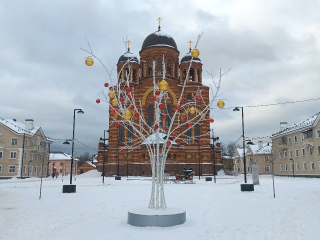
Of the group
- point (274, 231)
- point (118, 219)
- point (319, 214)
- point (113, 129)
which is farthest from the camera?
point (113, 129)

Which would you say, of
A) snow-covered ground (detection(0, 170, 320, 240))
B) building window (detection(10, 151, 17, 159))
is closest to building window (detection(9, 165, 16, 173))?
building window (detection(10, 151, 17, 159))

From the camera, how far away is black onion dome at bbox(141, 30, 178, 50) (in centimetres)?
5241

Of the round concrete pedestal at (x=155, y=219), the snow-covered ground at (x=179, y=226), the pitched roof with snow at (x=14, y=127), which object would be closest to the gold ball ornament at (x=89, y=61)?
the round concrete pedestal at (x=155, y=219)

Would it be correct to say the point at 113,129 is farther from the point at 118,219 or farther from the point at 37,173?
the point at 118,219

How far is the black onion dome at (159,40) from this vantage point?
5241 centimetres

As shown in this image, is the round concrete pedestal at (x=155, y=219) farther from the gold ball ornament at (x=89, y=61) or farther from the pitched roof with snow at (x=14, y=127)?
the pitched roof with snow at (x=14, y=127)

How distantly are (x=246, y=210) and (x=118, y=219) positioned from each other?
4995mm

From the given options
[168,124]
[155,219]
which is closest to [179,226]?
[155,219]

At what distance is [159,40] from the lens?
52.6 metres

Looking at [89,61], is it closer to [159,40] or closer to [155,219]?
[155,219]

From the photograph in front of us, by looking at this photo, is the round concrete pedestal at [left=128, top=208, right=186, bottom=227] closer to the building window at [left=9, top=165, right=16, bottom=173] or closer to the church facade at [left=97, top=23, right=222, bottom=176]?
the church facade at [left=97, top=23, right=222, bottom=176]

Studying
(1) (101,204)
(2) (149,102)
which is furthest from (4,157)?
(1) (101,204)

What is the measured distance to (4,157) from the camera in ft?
154

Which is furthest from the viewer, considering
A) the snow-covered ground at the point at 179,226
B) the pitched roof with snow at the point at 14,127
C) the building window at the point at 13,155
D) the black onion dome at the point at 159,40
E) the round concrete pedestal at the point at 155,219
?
the black onion dome at the point at 159,40
